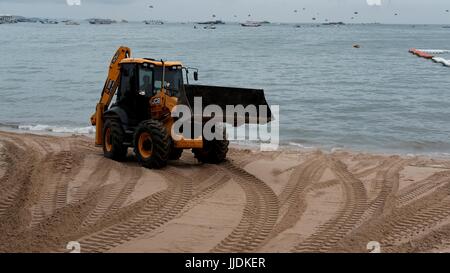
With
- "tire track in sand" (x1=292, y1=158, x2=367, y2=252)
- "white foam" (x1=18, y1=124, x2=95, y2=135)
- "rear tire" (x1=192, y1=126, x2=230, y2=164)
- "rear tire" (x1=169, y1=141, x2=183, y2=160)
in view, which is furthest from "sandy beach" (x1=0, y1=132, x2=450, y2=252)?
"white foam" (x1=18, y1=124, x2=95, y2=135)

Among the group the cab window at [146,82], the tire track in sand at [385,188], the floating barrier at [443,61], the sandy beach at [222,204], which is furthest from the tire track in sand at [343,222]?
the floating barrier at [443,61]

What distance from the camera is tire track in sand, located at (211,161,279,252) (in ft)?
24.1

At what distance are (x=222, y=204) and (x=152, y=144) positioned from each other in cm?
273

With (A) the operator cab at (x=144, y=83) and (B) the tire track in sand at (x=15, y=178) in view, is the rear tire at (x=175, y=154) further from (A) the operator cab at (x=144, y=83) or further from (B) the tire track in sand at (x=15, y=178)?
(B) the tire track in sand at (x=15, y=178)

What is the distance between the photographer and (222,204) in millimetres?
9297

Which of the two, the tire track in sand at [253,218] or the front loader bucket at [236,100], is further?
the front loader bucket at [236,100]

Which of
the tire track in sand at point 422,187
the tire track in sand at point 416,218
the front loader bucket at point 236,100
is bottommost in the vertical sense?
the tire track in sand at point 422,187

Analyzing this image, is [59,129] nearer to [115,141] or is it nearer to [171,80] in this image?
[115,141]

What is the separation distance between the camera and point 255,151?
1498 centimetres

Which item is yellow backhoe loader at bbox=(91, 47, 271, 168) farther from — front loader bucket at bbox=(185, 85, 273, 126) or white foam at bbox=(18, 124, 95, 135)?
white foam at bbox=(18, 124, 95, 135)

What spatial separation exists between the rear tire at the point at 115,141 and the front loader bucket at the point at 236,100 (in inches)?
71.7

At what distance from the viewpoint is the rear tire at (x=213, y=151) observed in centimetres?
1232

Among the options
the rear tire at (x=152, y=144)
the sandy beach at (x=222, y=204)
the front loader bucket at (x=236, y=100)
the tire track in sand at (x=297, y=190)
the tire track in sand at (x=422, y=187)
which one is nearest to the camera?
the sandy beach at (x=222, y=204)

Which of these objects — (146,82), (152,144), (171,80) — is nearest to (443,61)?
(171,80)
